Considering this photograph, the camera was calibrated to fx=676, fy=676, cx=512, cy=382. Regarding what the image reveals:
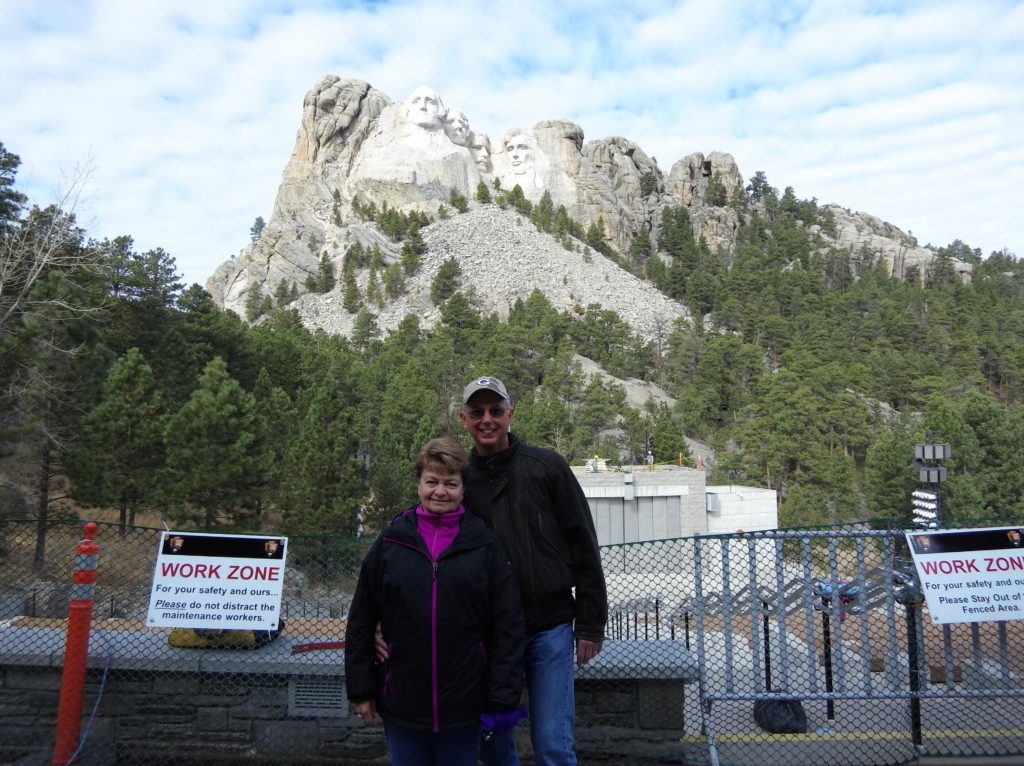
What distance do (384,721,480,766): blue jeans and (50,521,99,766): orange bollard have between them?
225 centimetres

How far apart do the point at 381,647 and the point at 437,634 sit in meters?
0.25

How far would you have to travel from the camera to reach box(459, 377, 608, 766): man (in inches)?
103

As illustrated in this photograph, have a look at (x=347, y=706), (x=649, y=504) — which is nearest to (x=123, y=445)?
(x=347, y=706)

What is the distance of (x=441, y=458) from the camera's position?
98.8 inches

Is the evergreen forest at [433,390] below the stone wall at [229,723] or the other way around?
the other way around

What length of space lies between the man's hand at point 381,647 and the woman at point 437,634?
0.07 feet

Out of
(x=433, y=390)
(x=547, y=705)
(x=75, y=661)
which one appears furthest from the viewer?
(x=433, y=390)

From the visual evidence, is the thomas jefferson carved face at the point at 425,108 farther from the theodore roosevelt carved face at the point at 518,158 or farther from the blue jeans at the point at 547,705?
the blue jeans at the point at 547,705

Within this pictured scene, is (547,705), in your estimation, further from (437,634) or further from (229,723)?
(229,723)

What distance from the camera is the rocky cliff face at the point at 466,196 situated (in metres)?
75.8

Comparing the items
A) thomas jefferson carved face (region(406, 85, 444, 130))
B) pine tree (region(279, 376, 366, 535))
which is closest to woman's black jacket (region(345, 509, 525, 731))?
pine tree (region(279, 376, 366, 535))

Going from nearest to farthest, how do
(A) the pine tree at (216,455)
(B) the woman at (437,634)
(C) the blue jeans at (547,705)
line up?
(B) the woman at (437,634)
(C) the blue jeans at (547,705)
(A) the pine tree at (216,455)

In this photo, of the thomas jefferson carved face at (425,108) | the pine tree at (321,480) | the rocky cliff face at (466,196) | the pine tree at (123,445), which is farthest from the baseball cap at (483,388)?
the thomas jefferson carved face at (425,108)

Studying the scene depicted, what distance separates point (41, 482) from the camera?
16109 mm
